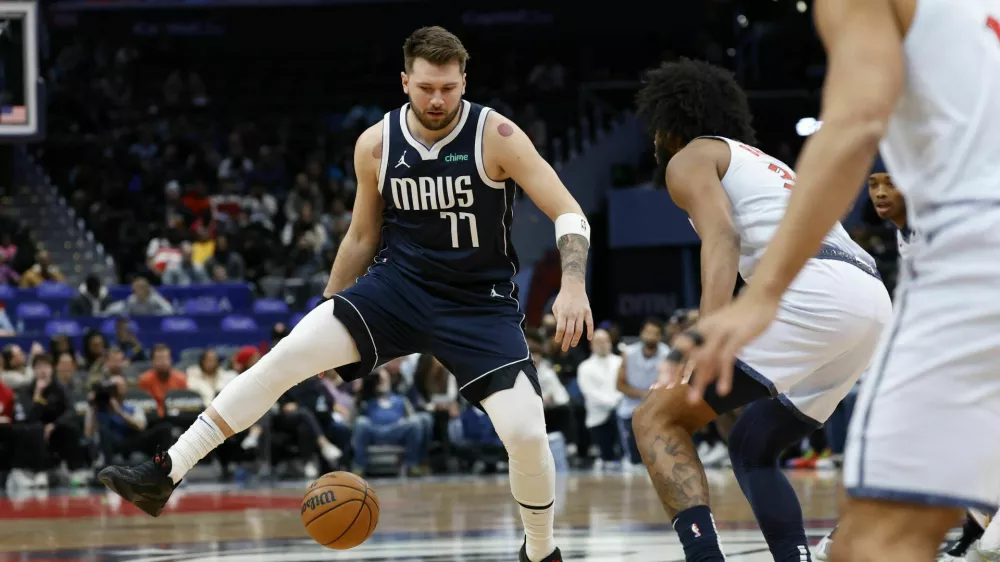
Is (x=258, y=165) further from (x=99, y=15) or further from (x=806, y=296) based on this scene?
(x=806, y=296)

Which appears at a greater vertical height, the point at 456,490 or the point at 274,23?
the point at 274,23

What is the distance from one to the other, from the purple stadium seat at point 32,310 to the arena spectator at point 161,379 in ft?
13.3

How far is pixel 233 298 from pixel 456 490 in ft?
21.8

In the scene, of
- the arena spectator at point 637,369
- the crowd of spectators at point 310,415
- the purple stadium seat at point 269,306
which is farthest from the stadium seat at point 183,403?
the arena spectator at point 637,369

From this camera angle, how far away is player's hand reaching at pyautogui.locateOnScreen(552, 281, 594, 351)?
16.2 feet

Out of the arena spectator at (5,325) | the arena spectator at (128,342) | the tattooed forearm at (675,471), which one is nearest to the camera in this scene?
the tattooed forearm at (675,471)

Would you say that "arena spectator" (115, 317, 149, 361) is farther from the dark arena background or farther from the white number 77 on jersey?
the white number 77 on jersey

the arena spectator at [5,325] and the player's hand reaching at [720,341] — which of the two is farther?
the arena spectator at [5,325]

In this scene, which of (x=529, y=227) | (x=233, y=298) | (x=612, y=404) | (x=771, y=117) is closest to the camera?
(x=612, y=404)

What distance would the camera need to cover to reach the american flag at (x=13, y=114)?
13.2m

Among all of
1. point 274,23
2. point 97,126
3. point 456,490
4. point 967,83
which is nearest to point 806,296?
point 967,83

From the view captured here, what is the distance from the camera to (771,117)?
78.8 feet

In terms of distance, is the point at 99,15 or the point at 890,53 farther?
the point at 99,15

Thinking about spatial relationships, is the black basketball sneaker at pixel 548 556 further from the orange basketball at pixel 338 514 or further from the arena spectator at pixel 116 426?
the arena spectator at pixel 116 426
